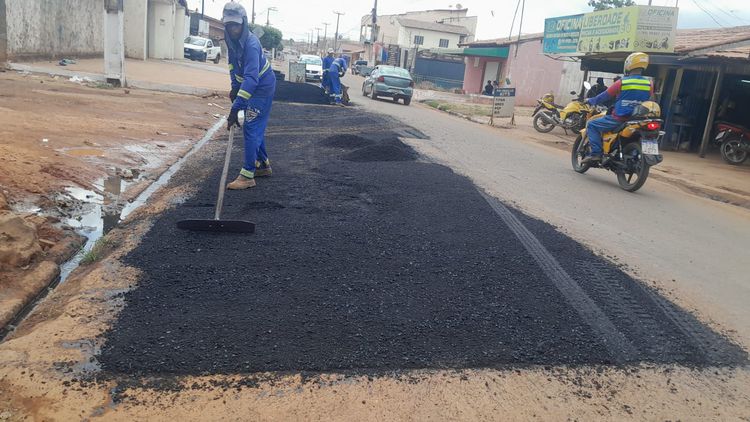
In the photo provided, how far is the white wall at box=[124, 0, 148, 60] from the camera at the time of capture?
30.8 meters

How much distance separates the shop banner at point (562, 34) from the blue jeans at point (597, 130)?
9.15 meters

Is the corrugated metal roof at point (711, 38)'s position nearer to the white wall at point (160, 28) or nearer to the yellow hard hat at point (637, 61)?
the yellow hard hat at point (637, 61)

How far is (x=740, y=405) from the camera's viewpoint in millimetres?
2967

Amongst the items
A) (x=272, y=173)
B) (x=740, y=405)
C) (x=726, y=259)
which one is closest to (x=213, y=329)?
(x=740, y=405)

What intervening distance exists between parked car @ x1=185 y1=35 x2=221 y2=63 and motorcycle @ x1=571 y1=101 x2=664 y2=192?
3851 cm

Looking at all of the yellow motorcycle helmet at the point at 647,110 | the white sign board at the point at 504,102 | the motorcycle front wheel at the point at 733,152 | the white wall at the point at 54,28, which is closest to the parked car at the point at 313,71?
the white wall at the point at 54,28

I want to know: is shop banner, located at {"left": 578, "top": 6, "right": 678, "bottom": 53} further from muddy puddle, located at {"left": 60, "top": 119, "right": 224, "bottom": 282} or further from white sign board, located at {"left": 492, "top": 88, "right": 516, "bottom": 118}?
muddy puddle, located at {"left": 60, "top": 119, "right": 224, "bottom": 282}

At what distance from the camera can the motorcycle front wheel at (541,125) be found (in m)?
17.7

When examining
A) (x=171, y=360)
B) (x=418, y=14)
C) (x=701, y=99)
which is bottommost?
(x=171, y=360)

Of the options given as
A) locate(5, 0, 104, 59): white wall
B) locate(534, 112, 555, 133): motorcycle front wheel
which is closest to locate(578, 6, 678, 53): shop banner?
locate(534, 112, 555, 133): motorcycle front wheel

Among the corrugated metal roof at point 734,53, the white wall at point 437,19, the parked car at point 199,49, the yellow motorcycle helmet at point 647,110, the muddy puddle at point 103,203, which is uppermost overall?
the white wall at point 437,19

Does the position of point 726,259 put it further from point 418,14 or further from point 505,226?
point 418,14

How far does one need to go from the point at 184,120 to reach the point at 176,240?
8.49m

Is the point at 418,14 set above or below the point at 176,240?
above
